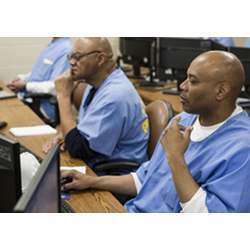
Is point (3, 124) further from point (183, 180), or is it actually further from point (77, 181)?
point (183, 180)

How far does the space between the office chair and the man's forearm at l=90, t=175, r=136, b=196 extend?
29cm

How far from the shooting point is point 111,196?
1970 mm

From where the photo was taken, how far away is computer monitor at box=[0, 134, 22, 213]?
1.40 m

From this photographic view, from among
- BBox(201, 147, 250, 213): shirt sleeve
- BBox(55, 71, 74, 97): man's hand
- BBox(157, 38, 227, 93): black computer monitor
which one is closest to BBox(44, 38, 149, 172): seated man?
BBox(55, 71, 74, 97): man's hand

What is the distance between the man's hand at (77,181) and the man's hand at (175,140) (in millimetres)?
380

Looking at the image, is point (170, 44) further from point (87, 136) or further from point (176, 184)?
point (176, 184)

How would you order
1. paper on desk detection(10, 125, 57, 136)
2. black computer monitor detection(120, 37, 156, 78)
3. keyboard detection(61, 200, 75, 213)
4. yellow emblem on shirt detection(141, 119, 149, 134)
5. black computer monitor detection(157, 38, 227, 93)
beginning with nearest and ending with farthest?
keyboard detection(61, 200, 75, 213) < yellow emblem on shirt detection(141, 119, 149, 134) < paper on desk detection(10, 125, 57, 136) < black computer monitor detection(157, 38, 227, 93) < black computer monitor detection(120, 37, 156, 78)

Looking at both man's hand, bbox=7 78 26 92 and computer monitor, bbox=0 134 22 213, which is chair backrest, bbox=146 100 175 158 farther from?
man's hand, bbox=7 78 26 92

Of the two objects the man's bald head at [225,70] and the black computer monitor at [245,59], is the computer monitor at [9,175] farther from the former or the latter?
the black computer monitor at [245,59]

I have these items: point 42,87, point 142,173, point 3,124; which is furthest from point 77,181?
point 42,87

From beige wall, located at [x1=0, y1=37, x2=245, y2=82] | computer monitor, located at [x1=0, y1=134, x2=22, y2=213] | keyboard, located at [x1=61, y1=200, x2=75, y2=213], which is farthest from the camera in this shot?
beige wall, located at [x1=0, y1=37, x2=245, y2=82]

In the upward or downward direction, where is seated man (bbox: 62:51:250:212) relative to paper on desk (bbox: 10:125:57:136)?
upward

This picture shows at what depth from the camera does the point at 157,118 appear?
2498 mm
